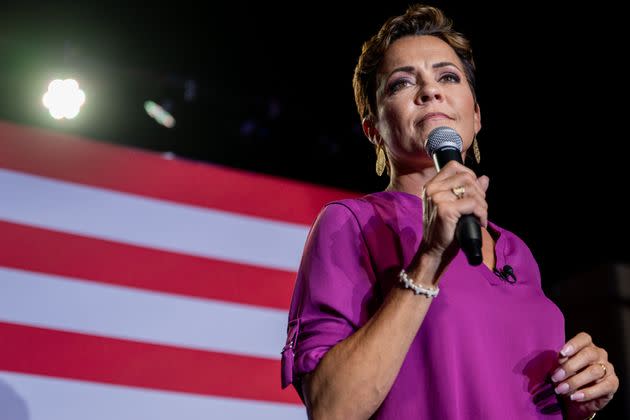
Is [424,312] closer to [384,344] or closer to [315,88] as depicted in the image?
[384,344]

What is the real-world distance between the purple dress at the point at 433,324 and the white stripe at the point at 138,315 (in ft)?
4.44

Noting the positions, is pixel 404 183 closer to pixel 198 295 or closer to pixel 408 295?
pixel 408 295

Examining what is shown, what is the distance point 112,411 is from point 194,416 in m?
0.28

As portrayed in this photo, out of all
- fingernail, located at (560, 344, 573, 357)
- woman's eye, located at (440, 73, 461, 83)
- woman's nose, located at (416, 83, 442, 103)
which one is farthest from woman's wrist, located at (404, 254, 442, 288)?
woman's eye, located at (440, 73, 461, 83)

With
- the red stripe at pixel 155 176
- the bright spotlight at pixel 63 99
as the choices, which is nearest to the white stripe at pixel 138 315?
the red stripe at pixel 155 176

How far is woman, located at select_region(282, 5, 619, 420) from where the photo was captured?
3.16 feet

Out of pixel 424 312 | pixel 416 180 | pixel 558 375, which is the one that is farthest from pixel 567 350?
pixel 416 180

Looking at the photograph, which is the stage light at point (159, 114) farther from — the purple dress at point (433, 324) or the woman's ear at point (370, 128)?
the purple dress at point (433, 324)

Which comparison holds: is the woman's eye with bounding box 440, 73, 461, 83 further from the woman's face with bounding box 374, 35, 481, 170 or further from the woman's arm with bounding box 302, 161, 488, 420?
the woman's arm with bounding box 302, 161, 488, 420

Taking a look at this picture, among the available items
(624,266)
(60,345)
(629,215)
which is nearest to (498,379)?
(60,345)

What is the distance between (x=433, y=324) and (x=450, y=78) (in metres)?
0.57

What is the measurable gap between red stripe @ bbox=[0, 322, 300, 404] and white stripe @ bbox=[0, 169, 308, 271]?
0.39 m

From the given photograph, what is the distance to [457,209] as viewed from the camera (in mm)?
882

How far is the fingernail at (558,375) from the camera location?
1.13 meters
